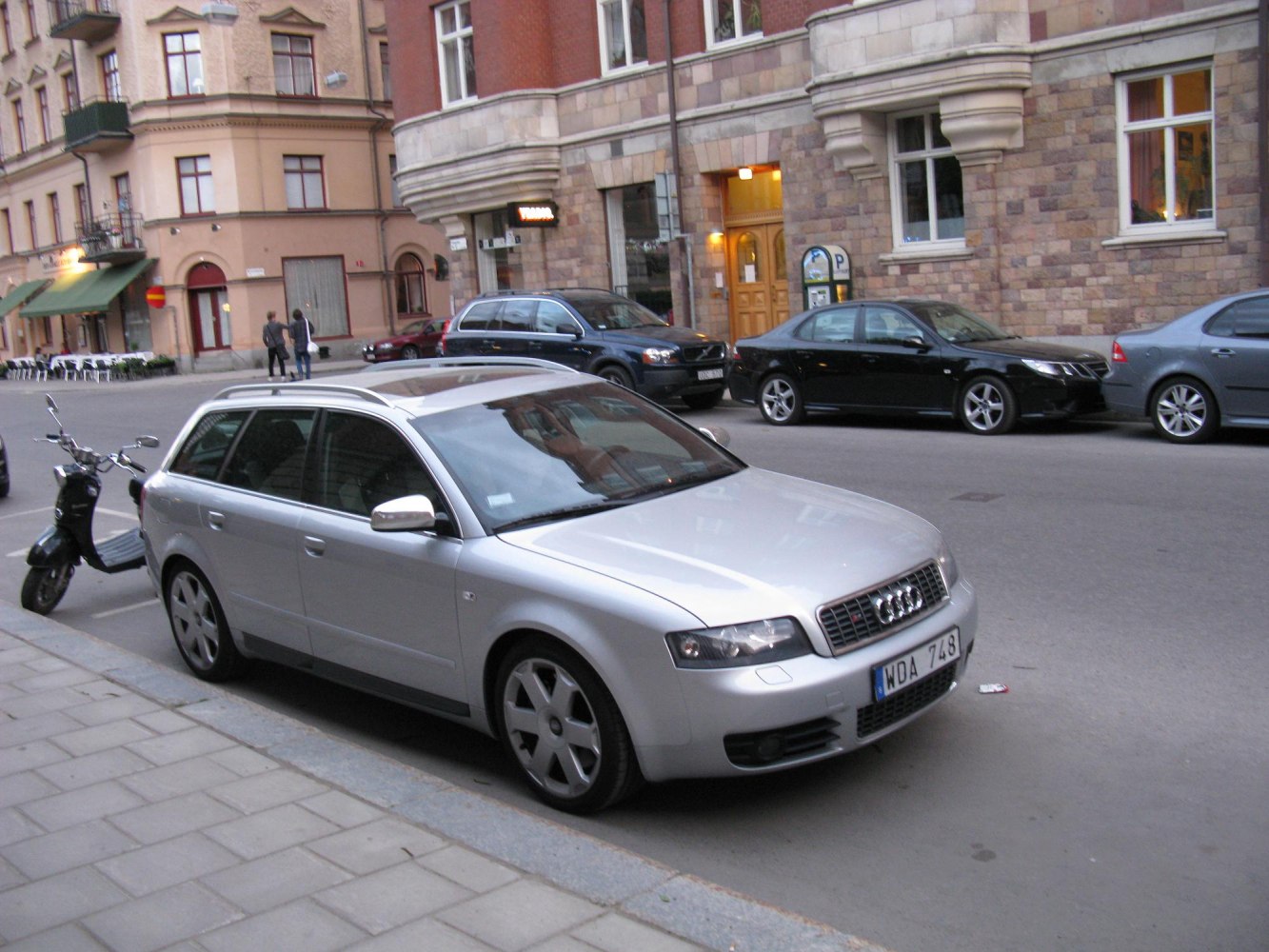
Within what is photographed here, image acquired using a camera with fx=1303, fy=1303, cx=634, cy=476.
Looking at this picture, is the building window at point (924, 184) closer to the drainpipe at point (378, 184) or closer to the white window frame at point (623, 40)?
the white window frame at point (623, 40)

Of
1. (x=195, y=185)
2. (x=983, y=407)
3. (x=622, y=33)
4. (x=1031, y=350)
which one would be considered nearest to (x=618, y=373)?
(x=983, y=407)

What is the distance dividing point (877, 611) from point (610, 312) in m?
14.1

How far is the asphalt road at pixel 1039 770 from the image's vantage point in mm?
3771

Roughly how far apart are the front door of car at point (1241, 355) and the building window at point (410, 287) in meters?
35.6

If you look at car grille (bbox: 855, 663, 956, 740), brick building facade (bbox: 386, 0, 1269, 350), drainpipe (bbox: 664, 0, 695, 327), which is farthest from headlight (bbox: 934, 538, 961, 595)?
drainpipe (bbox: 664, 0, 695, 327)

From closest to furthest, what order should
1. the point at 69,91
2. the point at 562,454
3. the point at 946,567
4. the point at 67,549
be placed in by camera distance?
the point at 946,567
the point at 562,454
the point at 67,549
the point at 69,91

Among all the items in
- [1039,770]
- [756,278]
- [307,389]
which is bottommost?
[1039,770]

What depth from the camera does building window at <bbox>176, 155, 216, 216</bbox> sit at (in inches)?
1617

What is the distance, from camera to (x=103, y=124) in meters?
41.2

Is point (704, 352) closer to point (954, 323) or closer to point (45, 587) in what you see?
point (954, 323)

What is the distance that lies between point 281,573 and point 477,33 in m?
22.3

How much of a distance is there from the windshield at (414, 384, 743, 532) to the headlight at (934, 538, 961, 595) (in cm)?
108

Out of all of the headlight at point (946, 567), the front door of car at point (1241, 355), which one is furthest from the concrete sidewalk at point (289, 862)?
the front door of car at point (1241, 355)

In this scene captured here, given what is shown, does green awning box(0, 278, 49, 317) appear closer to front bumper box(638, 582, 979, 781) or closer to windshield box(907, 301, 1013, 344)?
windshield box(907, 301, 1013, 344)
